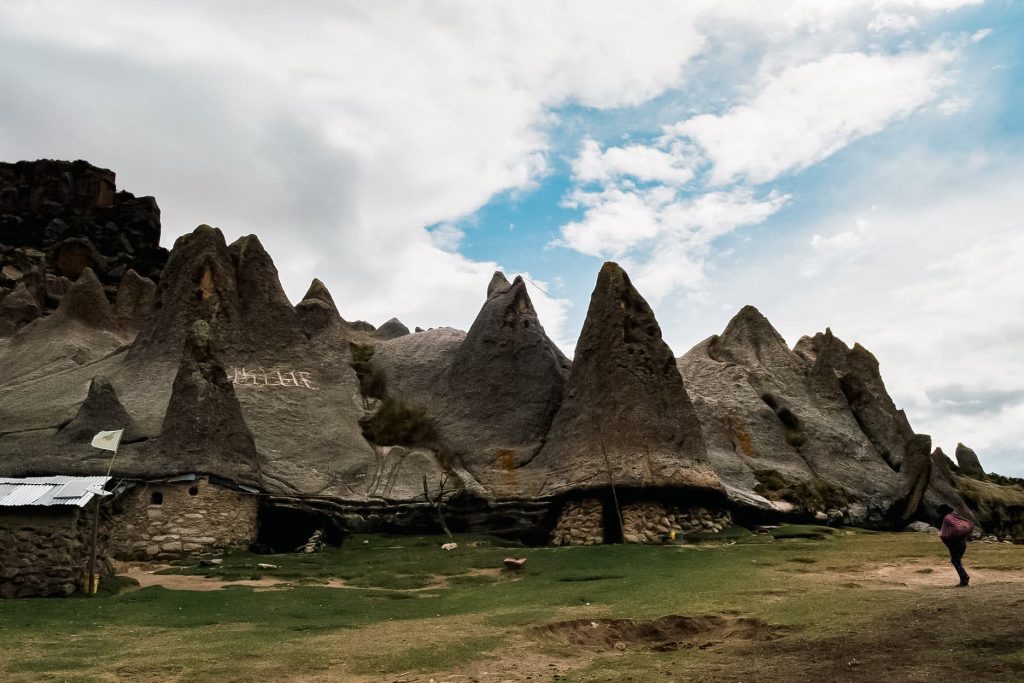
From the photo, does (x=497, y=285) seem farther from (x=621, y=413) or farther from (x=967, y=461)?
(x=967, y=461)

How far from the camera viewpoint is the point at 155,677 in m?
12.6

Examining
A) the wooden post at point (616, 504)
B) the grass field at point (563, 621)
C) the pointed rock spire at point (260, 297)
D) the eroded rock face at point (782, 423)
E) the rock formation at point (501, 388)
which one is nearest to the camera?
the grass field at point (563, 621)

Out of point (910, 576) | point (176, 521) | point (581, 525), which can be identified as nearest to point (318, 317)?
point (176, 521)

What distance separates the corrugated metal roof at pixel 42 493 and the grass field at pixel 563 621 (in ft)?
7.54

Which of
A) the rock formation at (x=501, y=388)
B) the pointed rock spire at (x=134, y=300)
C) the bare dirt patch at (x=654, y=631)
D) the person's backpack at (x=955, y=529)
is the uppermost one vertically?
the pointed rock spire at (x=134, y=300)

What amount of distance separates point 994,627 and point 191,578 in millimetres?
19054

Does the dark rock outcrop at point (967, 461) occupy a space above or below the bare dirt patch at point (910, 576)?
above

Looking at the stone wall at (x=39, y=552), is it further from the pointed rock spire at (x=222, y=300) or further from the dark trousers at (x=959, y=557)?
the dark trousers at (x=959, y=557)

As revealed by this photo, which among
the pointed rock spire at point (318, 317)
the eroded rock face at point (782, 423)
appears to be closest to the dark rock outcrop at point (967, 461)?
the eroded rock face at point (782, 423)

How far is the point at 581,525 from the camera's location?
102 ft

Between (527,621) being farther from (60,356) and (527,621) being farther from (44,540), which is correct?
(60,356)

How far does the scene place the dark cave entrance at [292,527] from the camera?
3100 cm

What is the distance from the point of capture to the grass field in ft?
40.9

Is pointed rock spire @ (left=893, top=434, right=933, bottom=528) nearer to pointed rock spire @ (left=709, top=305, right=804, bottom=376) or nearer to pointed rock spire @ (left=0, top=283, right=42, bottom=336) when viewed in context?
pointed rock spire @ (left=709, top=305, right=804, bottom=376)
